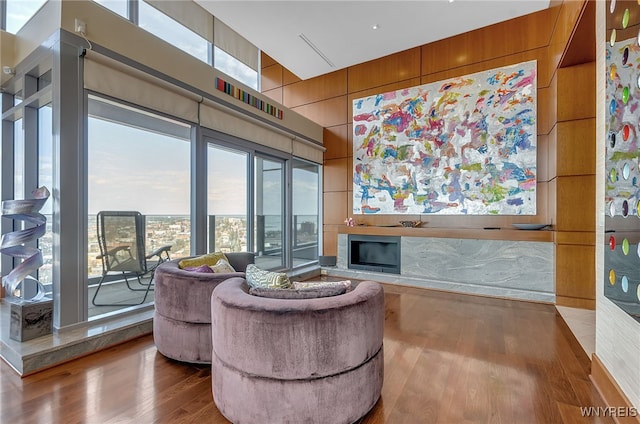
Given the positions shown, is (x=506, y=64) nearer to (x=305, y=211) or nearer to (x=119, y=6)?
(x=305, y=211)

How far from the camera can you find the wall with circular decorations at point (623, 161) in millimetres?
1597

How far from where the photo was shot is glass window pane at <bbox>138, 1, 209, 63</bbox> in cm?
427

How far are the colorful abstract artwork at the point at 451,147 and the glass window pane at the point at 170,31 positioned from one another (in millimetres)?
3042

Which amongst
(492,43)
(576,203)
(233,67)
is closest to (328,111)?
(233,67)

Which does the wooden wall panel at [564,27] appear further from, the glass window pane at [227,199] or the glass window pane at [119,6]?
the glass window pane at [119,6]

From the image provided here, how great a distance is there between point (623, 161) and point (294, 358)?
84.5 inches

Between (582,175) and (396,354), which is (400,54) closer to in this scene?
(582,175)

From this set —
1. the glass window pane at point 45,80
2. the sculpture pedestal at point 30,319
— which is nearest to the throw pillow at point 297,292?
the sculpture pedestal at point 30,319

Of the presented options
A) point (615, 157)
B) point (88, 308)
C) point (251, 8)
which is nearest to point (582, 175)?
point (615, 157)

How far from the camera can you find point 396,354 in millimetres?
2498

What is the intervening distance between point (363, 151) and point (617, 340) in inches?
179

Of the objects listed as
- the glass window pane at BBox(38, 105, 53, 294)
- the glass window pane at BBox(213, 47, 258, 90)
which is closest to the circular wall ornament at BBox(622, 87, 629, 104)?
the glass window pane at BBox(38, 105, 53, 294)

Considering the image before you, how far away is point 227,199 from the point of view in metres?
4.32

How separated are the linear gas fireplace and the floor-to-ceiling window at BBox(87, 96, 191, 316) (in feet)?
9.71
